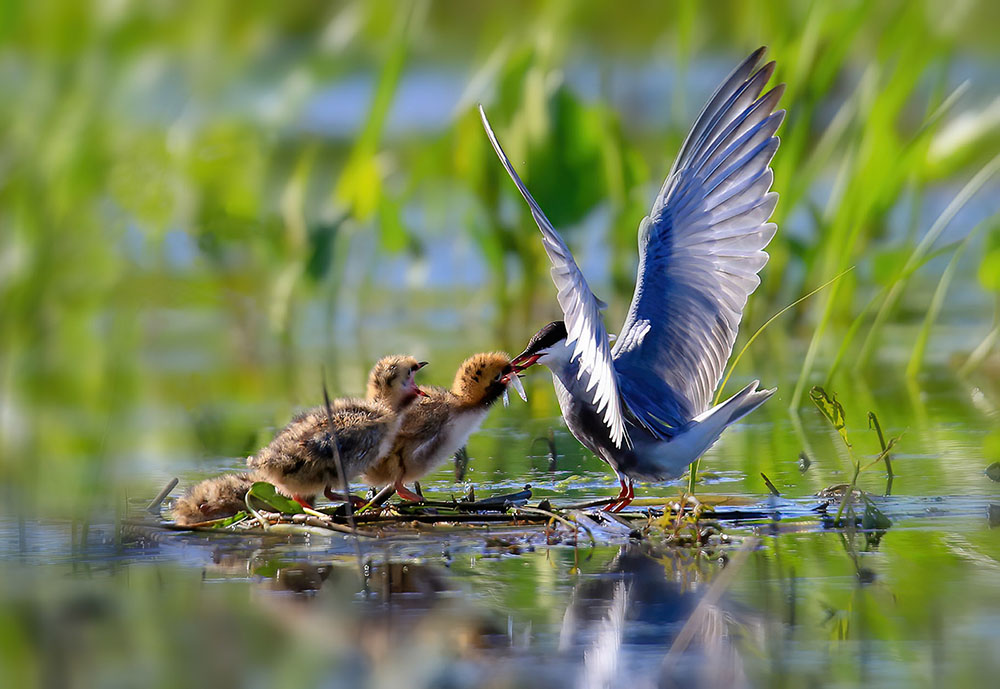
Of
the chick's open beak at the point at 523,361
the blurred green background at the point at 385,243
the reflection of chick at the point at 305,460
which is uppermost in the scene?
the blurred green background at the point at 385,243

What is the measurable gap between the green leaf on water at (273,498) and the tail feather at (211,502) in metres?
0.19

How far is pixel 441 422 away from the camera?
6.11 metres

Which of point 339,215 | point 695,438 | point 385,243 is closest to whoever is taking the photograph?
point 695,438

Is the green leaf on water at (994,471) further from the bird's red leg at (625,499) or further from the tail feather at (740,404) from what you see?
the bird's red leg at (625,499)

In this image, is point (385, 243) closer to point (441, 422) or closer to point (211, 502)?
point (441, 422)

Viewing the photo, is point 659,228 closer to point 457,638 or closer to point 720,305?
point 720,305

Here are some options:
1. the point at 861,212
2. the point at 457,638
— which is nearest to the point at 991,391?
the point at 861,212

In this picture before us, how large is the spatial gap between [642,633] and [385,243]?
23.1 ft

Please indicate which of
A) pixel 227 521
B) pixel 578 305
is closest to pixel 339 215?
pixel 227 521

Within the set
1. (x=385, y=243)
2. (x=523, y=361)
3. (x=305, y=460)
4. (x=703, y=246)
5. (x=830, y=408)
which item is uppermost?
(x=385, y=243)

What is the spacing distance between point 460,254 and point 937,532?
267 inches

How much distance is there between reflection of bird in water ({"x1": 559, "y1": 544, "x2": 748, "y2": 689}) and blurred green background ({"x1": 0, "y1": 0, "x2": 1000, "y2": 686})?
1617mm

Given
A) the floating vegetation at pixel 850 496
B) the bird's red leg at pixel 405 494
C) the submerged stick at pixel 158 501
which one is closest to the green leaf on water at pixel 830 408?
the floating vegetation at pixel 850 496

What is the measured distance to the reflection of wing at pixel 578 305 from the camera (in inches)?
183
